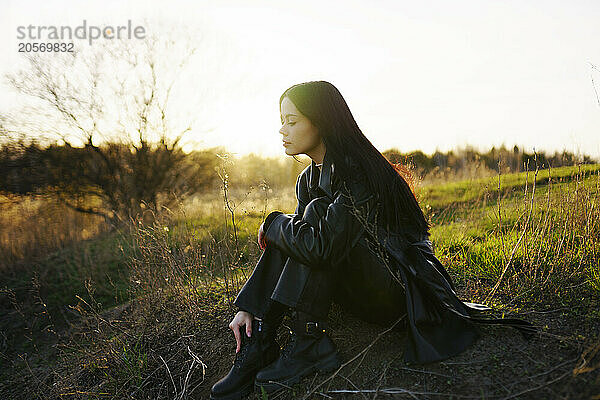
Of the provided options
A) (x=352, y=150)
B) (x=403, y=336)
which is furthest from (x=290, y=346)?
(x=352, y=150)

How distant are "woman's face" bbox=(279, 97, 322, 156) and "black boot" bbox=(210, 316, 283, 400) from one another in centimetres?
98

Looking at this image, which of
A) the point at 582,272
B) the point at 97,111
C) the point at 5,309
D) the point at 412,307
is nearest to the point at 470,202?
the point at 582,272

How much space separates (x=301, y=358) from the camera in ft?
7.25

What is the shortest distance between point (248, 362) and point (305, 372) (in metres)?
0.33

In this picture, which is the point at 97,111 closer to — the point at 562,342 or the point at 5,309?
the point at 5,309

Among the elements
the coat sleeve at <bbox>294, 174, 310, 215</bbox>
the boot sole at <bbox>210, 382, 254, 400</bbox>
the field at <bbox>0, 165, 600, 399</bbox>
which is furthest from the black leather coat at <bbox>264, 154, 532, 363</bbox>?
the boot sole at <bbox>210, 382, 254, 400</bbox>

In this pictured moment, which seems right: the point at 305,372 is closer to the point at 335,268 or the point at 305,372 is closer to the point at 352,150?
the point at 335,268

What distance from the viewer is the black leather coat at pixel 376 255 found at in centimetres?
203

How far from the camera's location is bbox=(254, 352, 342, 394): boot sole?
7.15 ft

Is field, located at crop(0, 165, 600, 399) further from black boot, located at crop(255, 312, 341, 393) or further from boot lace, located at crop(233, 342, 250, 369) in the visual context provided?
boot lace, located at crop(233, 342, 250, 369)

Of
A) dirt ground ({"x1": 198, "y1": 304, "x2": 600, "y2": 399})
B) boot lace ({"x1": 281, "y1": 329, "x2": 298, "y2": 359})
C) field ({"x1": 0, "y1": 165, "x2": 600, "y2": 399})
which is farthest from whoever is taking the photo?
boot lace ({"x1": 281, "y1": 329, "x2": 298, "y2": 359})

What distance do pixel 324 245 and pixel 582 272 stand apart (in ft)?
6.42

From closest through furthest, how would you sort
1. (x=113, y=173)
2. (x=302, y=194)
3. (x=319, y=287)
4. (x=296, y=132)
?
1. (x=319, y=287)
2. (x=296, y=132)
3. (x=302, y=194)
4. (x=113, y=173)

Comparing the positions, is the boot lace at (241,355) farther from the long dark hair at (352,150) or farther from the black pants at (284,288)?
the long dark hair at (352,150)
